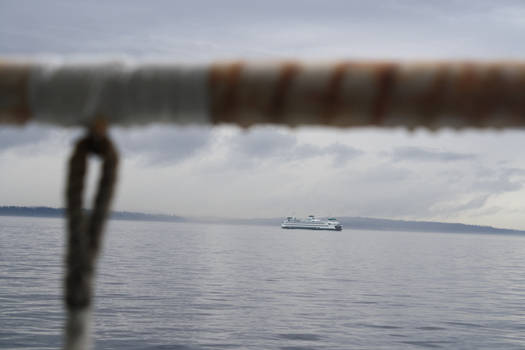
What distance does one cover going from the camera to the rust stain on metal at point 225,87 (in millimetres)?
1581

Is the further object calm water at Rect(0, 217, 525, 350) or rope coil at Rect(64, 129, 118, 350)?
calm water at Rect(0, 217, 525, 350)

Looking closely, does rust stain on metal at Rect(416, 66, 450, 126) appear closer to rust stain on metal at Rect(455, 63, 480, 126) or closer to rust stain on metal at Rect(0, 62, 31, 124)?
rust stain on metal at Rect(455, 63, 480, 126)

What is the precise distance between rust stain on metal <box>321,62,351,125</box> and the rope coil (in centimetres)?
55

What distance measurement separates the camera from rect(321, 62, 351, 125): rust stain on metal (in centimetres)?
153

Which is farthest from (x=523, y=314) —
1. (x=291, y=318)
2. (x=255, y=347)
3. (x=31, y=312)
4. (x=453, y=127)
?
(x=453, y=127)

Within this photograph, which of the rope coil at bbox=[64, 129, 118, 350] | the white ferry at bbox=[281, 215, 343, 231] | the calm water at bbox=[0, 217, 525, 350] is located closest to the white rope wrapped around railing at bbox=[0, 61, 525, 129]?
the rope coil at bbox=[64, 129, 118, 350]

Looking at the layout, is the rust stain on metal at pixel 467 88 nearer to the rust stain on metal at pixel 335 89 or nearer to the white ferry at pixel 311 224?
the rust stain on metal at pixel 335 89

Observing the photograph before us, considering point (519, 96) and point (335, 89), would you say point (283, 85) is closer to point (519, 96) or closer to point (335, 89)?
point (335, 89)

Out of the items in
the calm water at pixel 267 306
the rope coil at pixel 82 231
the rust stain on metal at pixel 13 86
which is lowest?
the calm water at pixel 267 306

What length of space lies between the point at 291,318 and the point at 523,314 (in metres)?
18.0

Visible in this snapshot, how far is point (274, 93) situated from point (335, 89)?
15 cm

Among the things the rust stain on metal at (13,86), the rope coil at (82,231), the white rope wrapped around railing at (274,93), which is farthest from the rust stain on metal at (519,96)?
the rust stain on metal at (13,86)

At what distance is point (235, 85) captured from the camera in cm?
158

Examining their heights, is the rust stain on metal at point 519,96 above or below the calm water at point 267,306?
above
